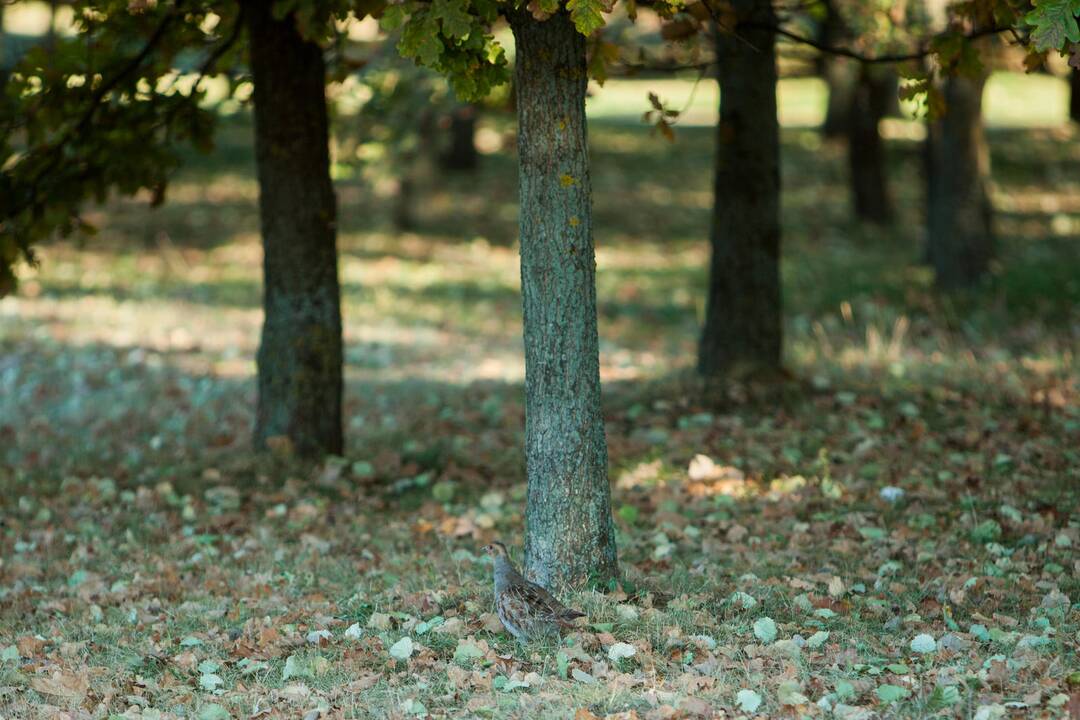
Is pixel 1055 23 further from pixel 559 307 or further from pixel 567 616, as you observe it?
pixel 567 616

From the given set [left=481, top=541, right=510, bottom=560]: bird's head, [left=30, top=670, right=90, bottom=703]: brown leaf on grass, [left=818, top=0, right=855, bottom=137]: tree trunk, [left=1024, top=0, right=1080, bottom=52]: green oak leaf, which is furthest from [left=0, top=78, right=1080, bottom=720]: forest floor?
[left=818, top=0, right=855, bottom=137]: tree trunk

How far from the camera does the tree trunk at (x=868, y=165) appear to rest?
65.0 ft

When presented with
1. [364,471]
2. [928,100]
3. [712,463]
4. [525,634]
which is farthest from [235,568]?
[928,100]

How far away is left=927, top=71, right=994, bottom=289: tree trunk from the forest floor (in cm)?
47

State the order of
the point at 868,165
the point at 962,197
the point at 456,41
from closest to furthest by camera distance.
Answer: the point at 456,41 < the point at 962,197 < the point at 868,165

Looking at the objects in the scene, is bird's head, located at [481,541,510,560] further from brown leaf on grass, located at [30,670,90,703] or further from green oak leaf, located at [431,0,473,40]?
green oak leaf, located at [431,0,473,40]

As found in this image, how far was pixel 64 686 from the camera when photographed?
486cm

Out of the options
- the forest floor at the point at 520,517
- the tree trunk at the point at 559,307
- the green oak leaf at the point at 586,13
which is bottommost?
the forest floor at the point at 520,517

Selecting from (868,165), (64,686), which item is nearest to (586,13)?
(64,686)

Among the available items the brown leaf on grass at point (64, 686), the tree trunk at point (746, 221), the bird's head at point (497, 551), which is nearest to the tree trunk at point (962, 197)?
the tree trunk at point (746, 221)

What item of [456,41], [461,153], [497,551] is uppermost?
[461,153]

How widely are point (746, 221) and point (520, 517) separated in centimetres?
304

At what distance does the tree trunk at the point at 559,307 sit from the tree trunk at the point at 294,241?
296 cm

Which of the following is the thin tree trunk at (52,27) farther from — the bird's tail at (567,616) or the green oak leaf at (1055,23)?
the green oak leaf at (1055,23)
